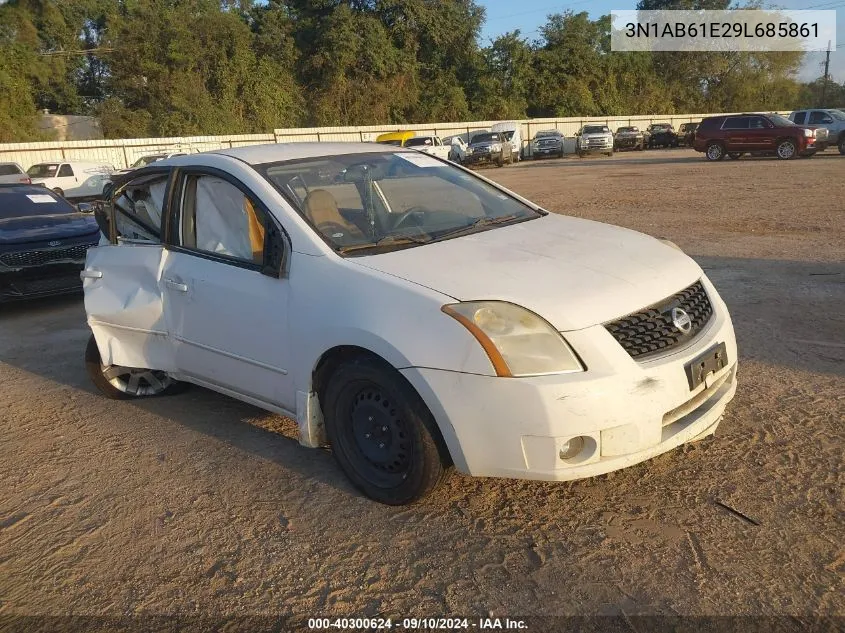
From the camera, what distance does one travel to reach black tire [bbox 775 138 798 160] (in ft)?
84.8

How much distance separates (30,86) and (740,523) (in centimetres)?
5012

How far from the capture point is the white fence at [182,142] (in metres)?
31.7

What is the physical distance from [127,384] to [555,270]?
3.27 m

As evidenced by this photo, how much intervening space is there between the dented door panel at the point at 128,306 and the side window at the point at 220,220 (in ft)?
0.99

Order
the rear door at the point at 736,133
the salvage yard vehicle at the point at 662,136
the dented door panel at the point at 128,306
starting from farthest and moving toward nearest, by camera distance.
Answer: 1. the salvage yard vehicle at the point at 662,136
2. the rear door at the point at 736,133
3. the dented door panel at the point at 128,306

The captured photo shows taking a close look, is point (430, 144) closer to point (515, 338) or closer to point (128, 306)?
point (128, 306)

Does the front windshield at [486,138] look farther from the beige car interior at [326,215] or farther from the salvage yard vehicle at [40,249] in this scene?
the beige car interior at [326,215]

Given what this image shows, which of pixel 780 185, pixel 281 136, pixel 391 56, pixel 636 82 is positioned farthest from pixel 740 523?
pixel 636 82

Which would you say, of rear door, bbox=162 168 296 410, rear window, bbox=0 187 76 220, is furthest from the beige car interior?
rear window, bbox=0 187 76 220

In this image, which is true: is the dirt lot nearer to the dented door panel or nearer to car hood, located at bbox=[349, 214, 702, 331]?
the dented door panel

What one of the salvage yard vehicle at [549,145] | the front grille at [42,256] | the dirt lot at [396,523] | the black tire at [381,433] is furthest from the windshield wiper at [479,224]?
the salvage yard vehicle at [549,145]

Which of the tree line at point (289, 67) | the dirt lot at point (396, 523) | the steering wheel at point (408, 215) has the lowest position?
the dirt lot at point (396, 523)

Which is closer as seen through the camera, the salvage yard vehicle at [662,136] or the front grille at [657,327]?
the front grille at [657,327]

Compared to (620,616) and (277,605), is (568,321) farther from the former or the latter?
(277,605)
